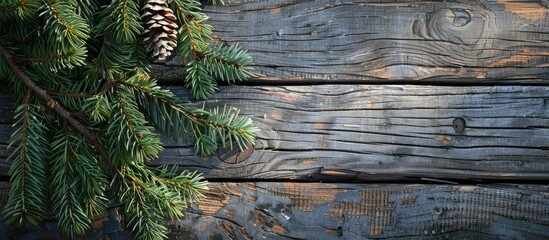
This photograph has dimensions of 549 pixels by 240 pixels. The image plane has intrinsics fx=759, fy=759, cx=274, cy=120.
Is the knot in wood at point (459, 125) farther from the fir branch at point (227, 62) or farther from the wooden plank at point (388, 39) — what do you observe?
the fir branch at point (227, 62)

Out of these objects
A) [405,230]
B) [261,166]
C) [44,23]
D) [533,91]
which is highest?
[44,23]

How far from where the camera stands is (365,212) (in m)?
2.09

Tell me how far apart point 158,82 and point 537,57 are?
1052 millimetres

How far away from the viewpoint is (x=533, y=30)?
2088 millimetres

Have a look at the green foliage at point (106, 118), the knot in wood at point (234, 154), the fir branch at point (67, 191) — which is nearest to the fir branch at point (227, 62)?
the green foliage at point (106, 118)

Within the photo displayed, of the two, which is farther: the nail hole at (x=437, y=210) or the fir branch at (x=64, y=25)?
the nail hole at (x=437, y=210)

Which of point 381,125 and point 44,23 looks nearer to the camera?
point 44,23

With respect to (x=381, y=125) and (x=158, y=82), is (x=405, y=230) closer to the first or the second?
(x=381, y=125)

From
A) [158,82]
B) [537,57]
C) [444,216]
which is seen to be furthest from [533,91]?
[158,82]

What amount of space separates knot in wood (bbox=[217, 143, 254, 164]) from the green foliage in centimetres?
2

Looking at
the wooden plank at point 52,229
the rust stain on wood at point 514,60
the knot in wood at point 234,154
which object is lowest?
the wooden plank at point 52,229

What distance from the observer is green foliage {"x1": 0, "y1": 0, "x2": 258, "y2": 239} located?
1.97 m

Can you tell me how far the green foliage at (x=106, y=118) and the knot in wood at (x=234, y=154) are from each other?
0.02 m

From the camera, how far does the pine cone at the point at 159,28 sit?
1.98m
